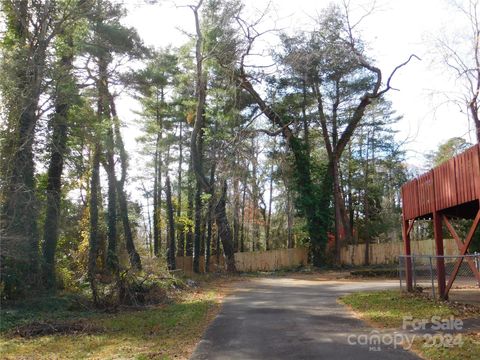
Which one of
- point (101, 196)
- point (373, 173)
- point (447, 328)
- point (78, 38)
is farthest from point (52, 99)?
point (373, 173)

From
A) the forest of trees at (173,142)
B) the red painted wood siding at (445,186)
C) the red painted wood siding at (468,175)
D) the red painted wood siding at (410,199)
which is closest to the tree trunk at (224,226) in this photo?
the forest of trees at (173,142)

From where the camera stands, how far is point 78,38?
19875mm

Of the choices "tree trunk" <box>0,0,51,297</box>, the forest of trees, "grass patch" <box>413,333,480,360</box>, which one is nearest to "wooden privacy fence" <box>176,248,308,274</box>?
the forest of trees

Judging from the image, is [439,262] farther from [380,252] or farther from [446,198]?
[380,252]

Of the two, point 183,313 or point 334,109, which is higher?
point 334,109

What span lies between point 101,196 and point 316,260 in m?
16.6

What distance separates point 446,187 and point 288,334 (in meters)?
6.47

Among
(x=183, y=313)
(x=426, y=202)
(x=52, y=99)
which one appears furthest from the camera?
(x=52, y=99)

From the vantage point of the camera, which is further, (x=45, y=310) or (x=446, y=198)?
(x=45, y=310)

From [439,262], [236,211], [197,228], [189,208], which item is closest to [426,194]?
[439,262]

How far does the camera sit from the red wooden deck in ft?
38.5

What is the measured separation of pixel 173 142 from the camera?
35.6 metres

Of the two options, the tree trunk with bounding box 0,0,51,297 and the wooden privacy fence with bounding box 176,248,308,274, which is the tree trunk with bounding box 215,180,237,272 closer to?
the wooden privacy fence with bounding box 176,248,308,274

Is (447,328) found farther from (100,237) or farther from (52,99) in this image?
(100,237)
